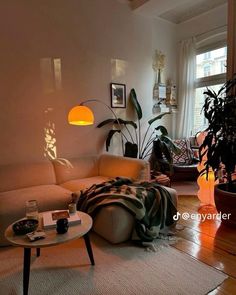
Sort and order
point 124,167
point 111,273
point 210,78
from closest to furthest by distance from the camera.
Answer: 1. point 111,273
2. point 124,167
3. point 210,78

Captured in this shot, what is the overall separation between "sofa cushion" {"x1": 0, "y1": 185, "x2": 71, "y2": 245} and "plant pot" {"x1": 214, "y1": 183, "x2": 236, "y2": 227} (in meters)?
1.76

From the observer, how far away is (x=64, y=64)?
3.61 metres

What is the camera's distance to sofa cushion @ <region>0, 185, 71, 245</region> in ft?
7.74

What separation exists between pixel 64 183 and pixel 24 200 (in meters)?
0.84

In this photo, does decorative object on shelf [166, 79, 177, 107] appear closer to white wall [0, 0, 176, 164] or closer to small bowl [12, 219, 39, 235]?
white wall [0, 0, 176, 164]

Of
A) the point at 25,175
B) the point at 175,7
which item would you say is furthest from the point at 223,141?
the point at 175,7

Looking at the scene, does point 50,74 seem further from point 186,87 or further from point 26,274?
point 186,87

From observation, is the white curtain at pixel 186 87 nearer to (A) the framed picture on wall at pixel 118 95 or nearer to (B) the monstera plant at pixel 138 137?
(B) the monstera plant at pixel 138 137

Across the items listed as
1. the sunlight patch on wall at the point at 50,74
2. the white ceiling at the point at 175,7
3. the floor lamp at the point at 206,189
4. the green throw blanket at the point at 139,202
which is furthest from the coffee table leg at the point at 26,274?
the white ceiling at the point at 175,7

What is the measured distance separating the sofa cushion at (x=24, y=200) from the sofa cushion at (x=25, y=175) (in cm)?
14

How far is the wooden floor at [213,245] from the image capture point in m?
1.90

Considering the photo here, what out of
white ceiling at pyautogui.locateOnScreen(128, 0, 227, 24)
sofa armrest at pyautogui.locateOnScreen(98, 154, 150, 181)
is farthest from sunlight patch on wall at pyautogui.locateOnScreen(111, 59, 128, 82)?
sofa armrest at pyautogui.locateOnScreen(98, 154, 150, 181)

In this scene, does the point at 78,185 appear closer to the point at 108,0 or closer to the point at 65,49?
the point at 65,49

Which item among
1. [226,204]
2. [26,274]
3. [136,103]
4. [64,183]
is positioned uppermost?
[136,103]
